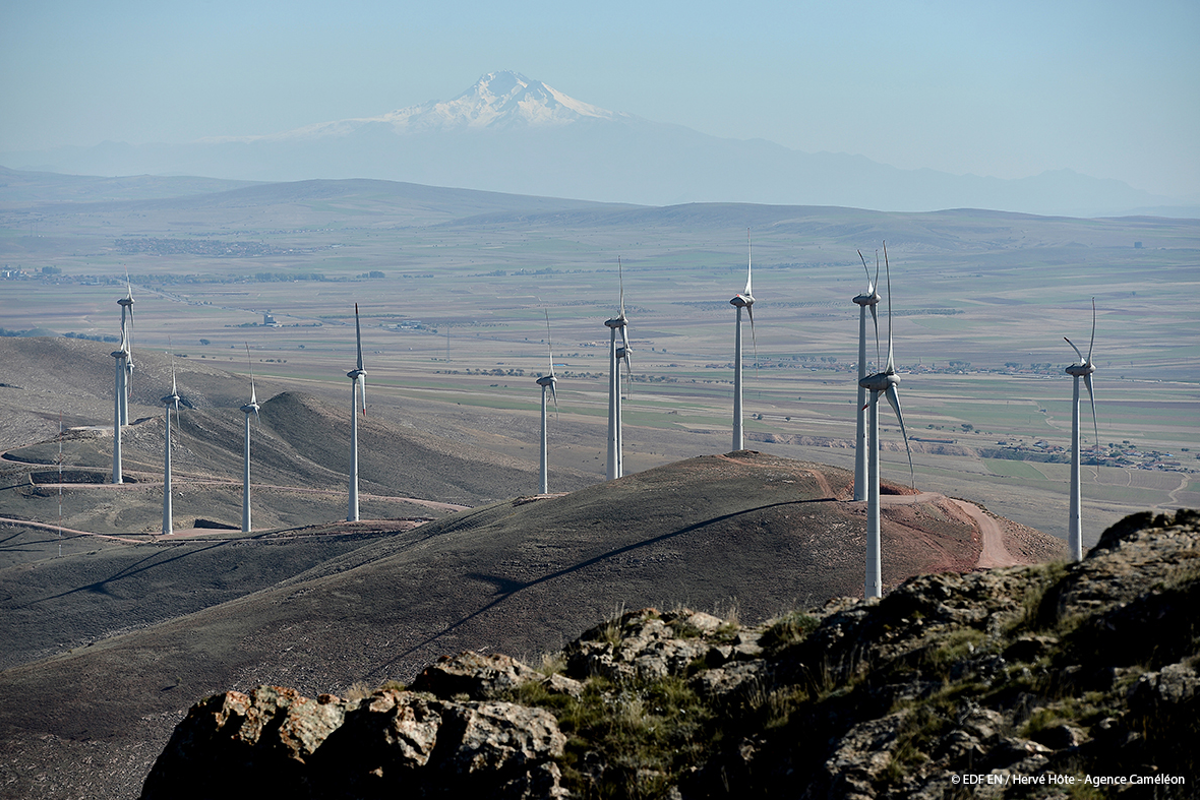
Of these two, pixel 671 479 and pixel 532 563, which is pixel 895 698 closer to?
pixel 532 563

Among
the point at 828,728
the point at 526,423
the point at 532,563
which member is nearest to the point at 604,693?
the point at 828,728

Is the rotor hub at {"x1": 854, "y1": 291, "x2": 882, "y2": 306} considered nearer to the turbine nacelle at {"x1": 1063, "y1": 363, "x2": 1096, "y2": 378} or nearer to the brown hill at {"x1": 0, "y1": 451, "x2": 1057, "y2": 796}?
the brown hill at {"x1": 0, "y1": 451, "x2": 1057, "y2": 796}

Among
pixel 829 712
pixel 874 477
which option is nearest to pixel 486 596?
pixel 874 477

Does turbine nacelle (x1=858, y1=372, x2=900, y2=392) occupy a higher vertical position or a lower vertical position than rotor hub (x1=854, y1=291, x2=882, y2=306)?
lower

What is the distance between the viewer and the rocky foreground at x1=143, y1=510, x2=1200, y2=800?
12.4 metres

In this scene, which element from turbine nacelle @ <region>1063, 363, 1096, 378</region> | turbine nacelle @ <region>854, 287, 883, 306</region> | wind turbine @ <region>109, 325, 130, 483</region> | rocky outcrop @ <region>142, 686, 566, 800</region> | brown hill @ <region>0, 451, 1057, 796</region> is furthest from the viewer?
wind turbine @ <region>109, 325, 130, 483</region>

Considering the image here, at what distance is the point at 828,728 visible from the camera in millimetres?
14219

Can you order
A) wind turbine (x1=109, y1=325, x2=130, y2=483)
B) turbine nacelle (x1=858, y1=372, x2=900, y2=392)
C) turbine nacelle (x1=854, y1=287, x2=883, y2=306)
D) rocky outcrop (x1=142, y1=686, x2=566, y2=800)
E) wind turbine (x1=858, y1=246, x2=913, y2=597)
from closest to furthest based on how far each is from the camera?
rocky outcrop (x1=142, y1=686, x2=566, y2=800)
wind turbine (x1=858, y1=246, x2=913, y2=597)
turbine nacelle (x1=858, y1=372, x2=900, y2=392)
turbine nacelle (x1=854, y1=287, x2=883, y2=306)
wind turbine (x1=109, y1=325, x2=130, y2=483)

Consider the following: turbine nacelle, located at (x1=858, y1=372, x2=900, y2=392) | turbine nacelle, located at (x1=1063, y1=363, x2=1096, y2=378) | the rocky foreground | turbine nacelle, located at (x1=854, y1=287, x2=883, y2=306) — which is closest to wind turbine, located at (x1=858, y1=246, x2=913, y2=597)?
turbine nacelle, located at (x1=858, y1=372, x2=900, y2=392)

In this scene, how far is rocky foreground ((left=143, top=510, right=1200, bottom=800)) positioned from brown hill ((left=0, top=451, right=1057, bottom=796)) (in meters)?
22.9

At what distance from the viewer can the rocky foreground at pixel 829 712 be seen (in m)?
12.4

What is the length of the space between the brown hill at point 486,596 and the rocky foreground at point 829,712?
75.2ft

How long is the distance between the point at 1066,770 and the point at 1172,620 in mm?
2909

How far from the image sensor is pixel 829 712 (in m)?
14.5
